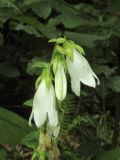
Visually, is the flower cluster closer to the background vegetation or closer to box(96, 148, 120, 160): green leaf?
the background vegetation

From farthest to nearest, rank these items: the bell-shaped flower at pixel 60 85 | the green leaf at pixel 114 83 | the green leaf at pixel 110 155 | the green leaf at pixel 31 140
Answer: the green leaf at pixel 114 83 → the green leaf at pixel 110 155 → the green leaf at pixel 31 140 → the bell-shaped flower at pixel 60 85

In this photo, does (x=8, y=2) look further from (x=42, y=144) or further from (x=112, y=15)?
(x=42, y=144)

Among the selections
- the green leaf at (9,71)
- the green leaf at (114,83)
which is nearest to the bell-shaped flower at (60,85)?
the green leaf at (114,83)

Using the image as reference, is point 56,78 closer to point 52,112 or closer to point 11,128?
point 52,112

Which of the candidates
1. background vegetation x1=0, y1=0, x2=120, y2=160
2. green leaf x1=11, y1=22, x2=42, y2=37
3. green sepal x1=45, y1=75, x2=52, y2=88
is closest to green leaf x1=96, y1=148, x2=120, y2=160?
background vegetation x1=0, y1=0, x2=120, y2=160

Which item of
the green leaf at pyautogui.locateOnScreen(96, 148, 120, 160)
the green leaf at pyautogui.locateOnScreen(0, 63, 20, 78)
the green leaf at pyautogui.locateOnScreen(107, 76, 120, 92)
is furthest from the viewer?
the green leaf at pyautogui.locateOnScreen(0, 63, 20, 78)

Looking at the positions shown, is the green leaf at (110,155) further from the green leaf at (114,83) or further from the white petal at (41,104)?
the white petal at (41,104)

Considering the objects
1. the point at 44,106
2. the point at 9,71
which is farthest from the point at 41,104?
the point at 9,71
